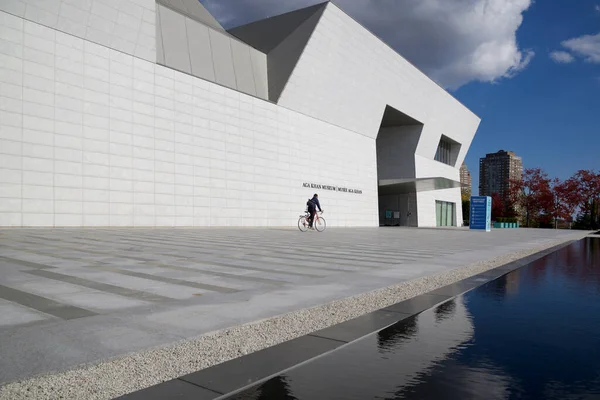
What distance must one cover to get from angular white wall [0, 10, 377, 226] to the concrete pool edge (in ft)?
53.4

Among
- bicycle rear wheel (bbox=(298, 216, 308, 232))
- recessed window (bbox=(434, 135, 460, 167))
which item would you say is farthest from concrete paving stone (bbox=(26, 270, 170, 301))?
recessed window (bbox=(434, 135, 460, 167))

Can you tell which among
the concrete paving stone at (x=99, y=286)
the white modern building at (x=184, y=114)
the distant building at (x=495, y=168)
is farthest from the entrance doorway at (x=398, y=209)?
the distant building at (x=495, y=168)

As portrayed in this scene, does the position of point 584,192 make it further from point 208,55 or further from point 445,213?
point 208,55

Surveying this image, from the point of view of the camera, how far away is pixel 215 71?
83.9ft

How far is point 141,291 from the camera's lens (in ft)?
18.7

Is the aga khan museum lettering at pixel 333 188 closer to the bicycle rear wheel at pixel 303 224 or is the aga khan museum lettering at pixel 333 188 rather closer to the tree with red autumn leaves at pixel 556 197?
the bicycle rear wheel at pixel 303 224

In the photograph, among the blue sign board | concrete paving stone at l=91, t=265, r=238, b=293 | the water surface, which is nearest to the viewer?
the water surface

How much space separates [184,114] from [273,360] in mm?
21268

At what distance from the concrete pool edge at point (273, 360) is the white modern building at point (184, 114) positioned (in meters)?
16.3

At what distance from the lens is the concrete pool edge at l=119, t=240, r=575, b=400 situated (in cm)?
277

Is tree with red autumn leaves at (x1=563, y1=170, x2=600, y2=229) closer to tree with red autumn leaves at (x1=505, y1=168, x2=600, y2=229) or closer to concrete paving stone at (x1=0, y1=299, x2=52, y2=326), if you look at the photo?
tree with red autumn leaves at (x1=505, y1=168, x2=600, y2=229)

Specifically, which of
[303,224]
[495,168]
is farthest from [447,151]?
[495,168]

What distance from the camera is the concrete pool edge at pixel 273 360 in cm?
277

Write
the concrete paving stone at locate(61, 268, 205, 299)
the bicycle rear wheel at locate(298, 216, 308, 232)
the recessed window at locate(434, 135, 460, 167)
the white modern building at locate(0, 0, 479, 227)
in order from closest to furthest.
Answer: the concrete paving stone at locate(61, 268, 205, 299) → the white modern building at locate(0, 0, 479, 227) → the bicycle rear wheel at locate(298, 216, 308, 232) → the recessed window at locate(434, 135, 460, 167)
